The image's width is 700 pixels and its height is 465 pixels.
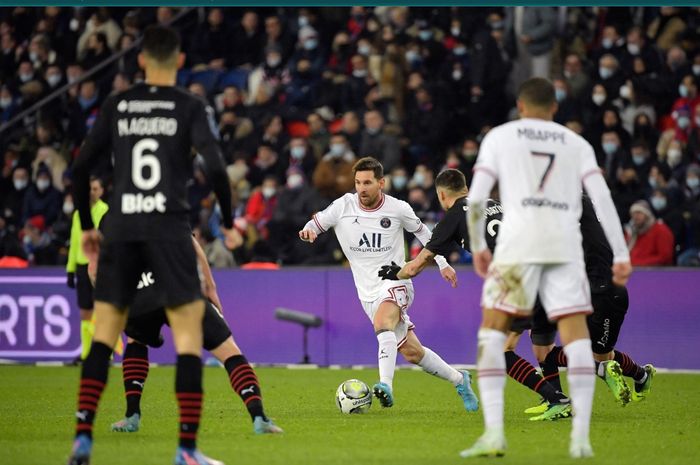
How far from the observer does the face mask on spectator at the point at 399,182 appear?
2066 centimetres

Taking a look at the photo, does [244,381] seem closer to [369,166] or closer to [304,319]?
[369,166]

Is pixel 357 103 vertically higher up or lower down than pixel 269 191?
higher up

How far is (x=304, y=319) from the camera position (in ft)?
59.9

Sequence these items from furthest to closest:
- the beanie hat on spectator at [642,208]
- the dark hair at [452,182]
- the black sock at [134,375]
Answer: the beanie hat on spectator at [642,208]
the dark hair at [452,182]
the black sock at [134,375]

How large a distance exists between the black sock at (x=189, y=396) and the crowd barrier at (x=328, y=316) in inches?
401

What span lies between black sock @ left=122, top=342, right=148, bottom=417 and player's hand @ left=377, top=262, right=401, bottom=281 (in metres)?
2.50

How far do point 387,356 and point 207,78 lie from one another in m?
13.4

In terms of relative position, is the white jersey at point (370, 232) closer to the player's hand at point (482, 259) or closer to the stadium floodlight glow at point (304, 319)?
the player's hand at point (482, 259)

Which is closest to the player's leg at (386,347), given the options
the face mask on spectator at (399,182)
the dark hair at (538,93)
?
the dark hair at (538,93)

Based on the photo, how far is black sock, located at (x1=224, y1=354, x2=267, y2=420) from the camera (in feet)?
32.2

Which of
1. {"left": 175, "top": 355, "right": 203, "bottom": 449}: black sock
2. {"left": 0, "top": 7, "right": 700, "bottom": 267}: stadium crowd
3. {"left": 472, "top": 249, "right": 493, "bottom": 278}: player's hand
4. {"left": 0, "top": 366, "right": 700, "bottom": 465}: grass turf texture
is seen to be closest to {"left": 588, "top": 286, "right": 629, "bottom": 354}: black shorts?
{"left": 0, "top": 366, "right": 700, "bottom": 465}: grass turf texture

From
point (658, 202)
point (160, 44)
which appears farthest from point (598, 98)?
point (160, 44)

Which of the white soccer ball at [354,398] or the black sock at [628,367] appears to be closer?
the white soccer ball at [354,398]

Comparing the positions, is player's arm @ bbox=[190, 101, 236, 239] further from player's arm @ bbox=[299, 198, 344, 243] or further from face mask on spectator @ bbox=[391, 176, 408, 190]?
face mask on spectator @ bbox=[391, 176, 408, 190]
